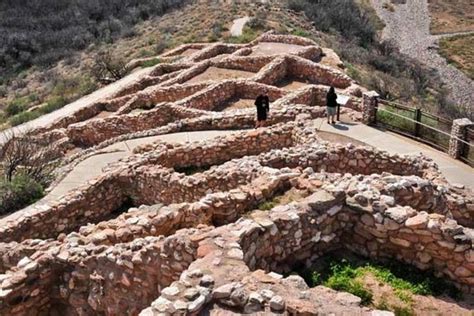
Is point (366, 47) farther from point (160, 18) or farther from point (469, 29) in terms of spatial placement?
point (469, 29)

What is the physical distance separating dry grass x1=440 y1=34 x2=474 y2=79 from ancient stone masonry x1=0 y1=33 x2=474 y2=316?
135ft

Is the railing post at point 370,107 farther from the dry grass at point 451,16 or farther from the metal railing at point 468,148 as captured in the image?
the dry grass at point 451,16

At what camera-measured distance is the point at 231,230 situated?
787 centimetres

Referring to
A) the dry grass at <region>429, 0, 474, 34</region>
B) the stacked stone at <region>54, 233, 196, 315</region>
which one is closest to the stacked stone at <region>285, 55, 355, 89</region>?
the stacked stone at <region>54, 233, 196, 315</region>

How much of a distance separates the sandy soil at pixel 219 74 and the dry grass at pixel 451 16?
1755 inches

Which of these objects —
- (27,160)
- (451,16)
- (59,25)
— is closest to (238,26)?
(59,25)

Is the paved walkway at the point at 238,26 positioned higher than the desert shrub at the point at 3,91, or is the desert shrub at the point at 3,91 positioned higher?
the paved walkway at the point at 238,26

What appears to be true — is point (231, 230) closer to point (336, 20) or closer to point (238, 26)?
point (238, 26)

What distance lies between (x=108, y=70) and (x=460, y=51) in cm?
3754

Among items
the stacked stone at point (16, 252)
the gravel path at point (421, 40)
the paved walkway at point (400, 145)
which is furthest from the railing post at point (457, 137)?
the gravel path at point (421, 40)

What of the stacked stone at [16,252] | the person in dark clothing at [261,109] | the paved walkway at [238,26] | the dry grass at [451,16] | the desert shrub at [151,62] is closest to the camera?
the stacked stone at [16,252]

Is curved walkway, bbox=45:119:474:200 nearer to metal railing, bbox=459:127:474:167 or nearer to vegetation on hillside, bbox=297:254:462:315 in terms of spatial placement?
metal railing, bbox=459:127:474:167

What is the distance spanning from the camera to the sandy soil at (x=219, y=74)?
92.0 ft

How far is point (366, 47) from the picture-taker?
4656 centimetres
